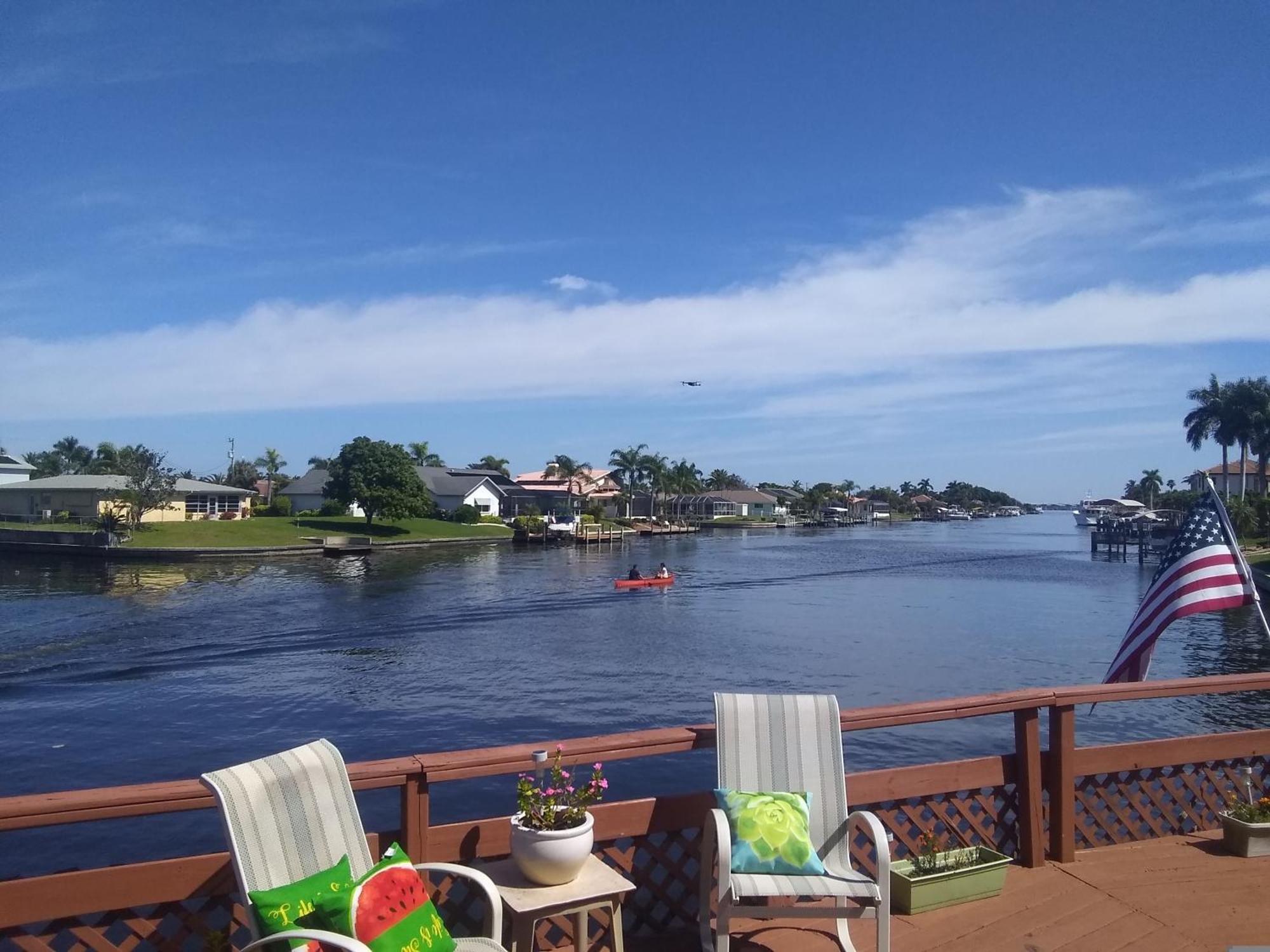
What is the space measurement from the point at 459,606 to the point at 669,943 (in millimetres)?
30920

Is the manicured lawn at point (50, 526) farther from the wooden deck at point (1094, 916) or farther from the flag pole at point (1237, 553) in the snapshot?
the flag pole at point (1237, 553)

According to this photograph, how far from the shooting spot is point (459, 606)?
3434 centimetres

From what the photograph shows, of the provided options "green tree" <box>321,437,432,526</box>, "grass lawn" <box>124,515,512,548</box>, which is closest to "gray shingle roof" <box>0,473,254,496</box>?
"grass lawn" <box>124,515,512,548</box>

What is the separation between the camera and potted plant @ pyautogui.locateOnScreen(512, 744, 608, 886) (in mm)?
3619

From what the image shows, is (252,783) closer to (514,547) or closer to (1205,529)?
(1205,529)

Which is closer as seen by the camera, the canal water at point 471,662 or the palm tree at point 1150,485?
the canal water at point 471,662

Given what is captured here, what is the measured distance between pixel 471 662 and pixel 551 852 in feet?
70.8

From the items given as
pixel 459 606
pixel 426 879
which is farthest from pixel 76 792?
pixel 459 606

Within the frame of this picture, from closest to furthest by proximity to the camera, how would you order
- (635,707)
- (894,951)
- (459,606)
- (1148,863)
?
(894,951) → (1148,863) → (635,707) → (459,606)

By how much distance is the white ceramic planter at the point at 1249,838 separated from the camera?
16.8ft

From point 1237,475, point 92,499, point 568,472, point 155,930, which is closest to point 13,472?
point 92,499

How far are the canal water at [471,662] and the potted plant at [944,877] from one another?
882cm

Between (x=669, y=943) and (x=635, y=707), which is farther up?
(x=669, y=943)

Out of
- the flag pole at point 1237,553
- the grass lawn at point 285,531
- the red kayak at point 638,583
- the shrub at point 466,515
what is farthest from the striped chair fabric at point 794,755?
the shrub at point 466,515
